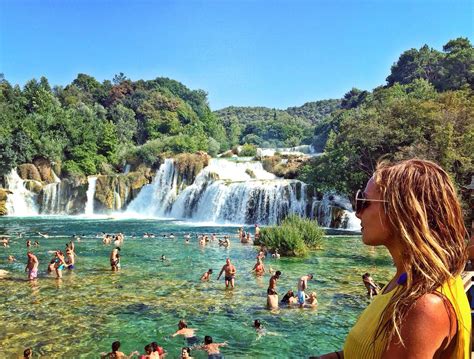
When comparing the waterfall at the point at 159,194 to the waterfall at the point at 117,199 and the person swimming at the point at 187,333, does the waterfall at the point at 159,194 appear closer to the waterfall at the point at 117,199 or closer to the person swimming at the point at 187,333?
the waterfall at the point at 117,199

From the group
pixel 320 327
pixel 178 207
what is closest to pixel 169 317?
pixel 320 327

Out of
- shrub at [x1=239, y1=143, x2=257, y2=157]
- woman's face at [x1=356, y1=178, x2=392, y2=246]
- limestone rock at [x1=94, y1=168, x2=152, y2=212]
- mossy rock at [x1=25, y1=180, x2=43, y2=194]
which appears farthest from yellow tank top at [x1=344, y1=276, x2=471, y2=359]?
shrub at [x1=239, y1=143, x2=257, y2=157]

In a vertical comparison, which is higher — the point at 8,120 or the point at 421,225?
the point at 8,120

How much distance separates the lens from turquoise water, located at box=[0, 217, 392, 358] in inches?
359

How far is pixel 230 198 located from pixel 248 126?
78.4 m

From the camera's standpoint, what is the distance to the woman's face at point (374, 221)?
1617 millimetres

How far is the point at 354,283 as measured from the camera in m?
14.4

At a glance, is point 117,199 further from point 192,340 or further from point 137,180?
point 192,340

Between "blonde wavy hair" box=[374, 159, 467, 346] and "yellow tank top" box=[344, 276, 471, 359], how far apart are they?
33mm

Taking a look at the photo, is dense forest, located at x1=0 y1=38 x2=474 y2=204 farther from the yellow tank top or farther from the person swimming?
the person swimming

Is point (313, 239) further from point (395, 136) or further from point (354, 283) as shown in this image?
point (395, 136)

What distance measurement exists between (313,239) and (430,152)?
7.60m

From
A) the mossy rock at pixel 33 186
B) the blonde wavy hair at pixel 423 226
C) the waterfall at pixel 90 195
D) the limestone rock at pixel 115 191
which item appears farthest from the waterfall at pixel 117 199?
the blonde wavy hair at pixel 423 226

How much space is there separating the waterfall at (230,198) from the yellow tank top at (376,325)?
2972 cm
